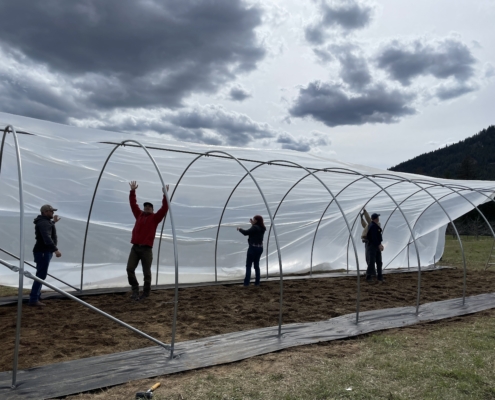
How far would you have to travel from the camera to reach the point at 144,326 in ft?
21.7

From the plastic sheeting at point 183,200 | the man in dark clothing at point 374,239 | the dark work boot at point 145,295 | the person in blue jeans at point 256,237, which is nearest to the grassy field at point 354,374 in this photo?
the plastic sheeting at point 183,200

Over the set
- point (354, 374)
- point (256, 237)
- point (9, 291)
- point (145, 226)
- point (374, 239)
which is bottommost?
point (354, 374)

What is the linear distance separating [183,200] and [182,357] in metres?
5.74

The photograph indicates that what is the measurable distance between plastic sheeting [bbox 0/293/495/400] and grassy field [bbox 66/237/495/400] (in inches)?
5.3

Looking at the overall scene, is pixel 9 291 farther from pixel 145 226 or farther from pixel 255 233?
pixel 255 233

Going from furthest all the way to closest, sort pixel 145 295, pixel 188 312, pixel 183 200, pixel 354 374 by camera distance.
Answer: pixel 183 200 → pixel 145 295 → pixel 188 312 → pixel 354 374

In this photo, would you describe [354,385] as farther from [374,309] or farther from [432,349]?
[374,309]

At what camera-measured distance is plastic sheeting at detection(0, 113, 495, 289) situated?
8.05 meters

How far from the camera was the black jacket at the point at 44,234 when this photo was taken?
7.29 metres

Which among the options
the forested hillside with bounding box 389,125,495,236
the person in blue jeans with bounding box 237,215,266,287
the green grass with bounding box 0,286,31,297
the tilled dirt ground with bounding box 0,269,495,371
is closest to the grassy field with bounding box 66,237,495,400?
the tilled dirt ground with bounding box 0,269,495,371

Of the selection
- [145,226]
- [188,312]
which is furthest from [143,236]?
[188,312]

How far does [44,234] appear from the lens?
729cm

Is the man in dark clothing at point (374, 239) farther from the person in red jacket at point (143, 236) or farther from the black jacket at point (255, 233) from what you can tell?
the person in red jacket at point (143, 236)

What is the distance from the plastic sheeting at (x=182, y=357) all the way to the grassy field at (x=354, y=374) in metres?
0.13
